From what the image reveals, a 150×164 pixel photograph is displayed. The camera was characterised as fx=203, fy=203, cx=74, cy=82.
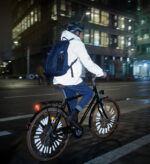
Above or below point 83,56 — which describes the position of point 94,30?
above

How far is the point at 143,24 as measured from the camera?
Result: 5700cm

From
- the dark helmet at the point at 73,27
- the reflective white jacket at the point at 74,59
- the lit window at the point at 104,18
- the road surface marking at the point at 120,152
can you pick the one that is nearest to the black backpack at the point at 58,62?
the reflective white jacket at the point at 74,59

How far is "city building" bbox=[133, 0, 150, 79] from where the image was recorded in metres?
55.1

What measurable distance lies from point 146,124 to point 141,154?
202cm

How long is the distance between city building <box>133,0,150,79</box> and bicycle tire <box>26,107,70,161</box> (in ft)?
177

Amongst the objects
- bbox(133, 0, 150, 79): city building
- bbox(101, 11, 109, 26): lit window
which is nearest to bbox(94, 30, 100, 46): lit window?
bbox(101, 11, 109, 26): lit window

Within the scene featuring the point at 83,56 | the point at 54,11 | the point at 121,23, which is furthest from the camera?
the point at 121,23

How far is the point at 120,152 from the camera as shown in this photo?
11.1ft

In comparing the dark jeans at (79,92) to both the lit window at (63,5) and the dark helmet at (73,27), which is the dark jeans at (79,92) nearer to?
the dark helmet at (73,27)

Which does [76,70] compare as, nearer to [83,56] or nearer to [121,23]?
[83,56]

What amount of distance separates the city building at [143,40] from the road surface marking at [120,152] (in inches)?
2079

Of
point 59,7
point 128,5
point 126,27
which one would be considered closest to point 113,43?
point 126,27

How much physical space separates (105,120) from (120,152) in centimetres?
70

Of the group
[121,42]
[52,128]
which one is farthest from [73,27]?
[121,42]
